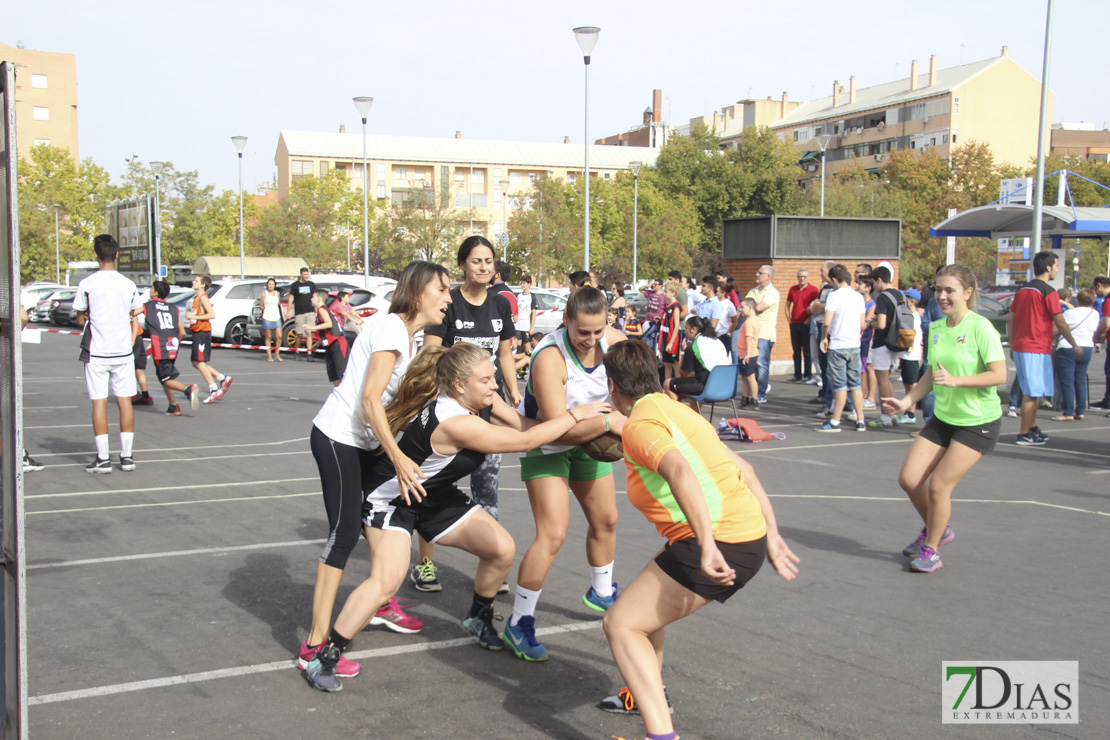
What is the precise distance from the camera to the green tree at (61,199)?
187 ft

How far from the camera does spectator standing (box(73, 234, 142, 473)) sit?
8672mm

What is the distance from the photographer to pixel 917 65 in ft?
283

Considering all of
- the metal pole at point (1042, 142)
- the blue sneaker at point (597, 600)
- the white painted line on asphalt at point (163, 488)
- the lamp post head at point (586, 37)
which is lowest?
the white painted line on asphalt at point (163, 488)

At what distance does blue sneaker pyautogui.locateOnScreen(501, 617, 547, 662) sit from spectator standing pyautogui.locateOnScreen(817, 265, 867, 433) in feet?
27.2

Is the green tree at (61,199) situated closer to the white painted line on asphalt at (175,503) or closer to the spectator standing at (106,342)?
the spectator standing at (106,342)

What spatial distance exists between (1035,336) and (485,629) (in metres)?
8.82

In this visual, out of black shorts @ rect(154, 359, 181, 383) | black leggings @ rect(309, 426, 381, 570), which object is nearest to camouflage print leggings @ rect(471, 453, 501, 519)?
black leggings @ rect(309, 426, 381, 570)

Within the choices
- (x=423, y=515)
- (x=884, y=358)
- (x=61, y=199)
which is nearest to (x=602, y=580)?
(x=423, y=515)

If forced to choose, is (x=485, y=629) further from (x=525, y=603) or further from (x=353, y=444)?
(x=353, y=444)

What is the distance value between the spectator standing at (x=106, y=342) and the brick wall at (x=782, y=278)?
39.3 feet

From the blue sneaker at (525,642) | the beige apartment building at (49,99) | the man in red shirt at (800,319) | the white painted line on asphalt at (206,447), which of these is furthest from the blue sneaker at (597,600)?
the beige apartment building at (49,99)

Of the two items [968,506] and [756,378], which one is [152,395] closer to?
[756,378]

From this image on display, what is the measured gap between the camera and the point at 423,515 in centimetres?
436

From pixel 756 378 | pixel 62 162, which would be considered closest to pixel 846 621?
pixel 756 378
